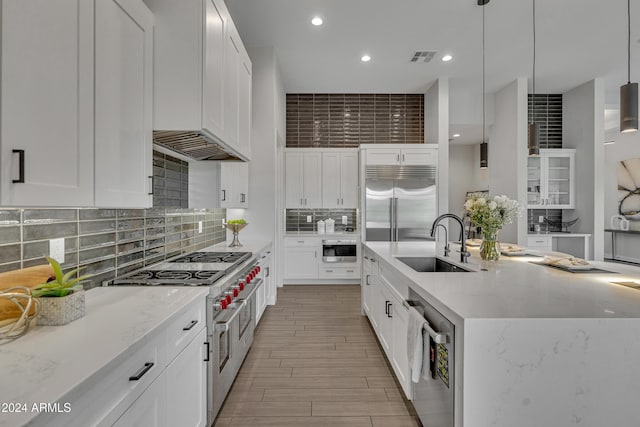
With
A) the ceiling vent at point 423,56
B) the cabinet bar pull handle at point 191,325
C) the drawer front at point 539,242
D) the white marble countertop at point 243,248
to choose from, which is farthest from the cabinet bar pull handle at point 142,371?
the drawer front at point 539,242

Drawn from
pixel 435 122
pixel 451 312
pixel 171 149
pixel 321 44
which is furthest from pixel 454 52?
pixel 451 312

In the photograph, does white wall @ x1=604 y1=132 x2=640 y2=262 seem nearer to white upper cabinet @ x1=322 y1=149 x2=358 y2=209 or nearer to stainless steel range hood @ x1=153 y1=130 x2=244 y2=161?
white upper cabinet @ x1=322 y1=149 x2=358 y2=209

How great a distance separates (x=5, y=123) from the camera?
914 mm

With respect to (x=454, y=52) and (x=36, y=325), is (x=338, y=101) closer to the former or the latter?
(x=454, y=52)

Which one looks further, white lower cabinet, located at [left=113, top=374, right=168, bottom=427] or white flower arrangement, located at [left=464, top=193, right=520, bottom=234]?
white flower arrangement, located at [left=464, top=193, right=520, bottom=234]

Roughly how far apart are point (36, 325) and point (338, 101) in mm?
5501

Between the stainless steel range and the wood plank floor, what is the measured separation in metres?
0.20

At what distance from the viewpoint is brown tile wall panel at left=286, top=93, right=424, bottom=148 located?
19.2 ft

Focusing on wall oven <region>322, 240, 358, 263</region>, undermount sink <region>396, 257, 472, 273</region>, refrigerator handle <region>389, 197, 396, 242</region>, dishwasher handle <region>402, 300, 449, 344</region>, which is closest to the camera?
dishwasher handle <region>402, 300, 449, 344</region>

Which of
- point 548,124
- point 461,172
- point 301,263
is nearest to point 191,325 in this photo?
point 301,263

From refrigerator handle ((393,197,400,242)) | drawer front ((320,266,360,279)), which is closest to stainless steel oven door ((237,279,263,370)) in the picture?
drawer front ((320,266,360,279))

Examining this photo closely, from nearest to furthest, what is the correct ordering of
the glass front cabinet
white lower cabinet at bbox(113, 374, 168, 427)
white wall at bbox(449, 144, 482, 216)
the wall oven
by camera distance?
1. white lower cabinet at bbox(113, 374, 168, 427)
2. the wall oven
3. the glass front cabinet
4. white wall at bbox(449, 144, 482, 216)

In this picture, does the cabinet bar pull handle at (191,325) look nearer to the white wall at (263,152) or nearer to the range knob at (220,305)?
the range knob at (220,305)

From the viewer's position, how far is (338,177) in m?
5.59
